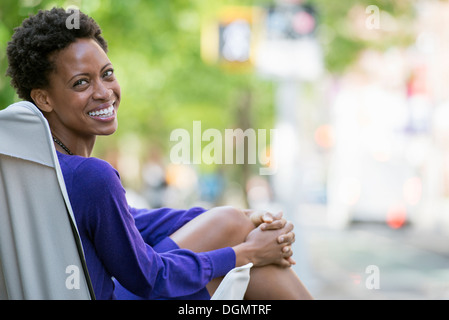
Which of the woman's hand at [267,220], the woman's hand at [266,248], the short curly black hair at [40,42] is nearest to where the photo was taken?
the short curly black hair at [40,42]

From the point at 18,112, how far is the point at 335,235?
14589 mm

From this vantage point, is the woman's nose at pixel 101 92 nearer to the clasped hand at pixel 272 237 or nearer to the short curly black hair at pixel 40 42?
the short curly black hair at pixel 40 42

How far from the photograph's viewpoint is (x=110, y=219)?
1.93 meters

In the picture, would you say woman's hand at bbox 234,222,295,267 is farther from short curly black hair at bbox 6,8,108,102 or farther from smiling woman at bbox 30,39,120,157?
short curly black hair at bbox 6,8,108,102

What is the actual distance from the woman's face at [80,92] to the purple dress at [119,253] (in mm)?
176

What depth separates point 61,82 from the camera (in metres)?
2.09

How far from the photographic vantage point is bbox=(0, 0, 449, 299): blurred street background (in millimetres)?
7238

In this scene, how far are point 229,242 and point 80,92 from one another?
71cm

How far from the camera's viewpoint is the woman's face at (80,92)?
2084mm

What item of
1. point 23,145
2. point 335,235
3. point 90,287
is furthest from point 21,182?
point 335,235

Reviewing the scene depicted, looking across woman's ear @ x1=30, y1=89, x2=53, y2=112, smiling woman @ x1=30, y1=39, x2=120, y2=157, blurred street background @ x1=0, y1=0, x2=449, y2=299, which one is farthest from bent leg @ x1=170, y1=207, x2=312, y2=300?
blurred street background @ x1=0, y1=0, x2=449, y2=299

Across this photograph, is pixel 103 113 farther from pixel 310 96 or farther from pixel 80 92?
pixel 310 96

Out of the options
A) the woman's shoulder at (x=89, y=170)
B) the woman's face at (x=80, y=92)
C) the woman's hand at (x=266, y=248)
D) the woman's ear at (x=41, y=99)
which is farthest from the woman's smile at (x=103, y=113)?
the woman's hand at (x=266, y=248)
